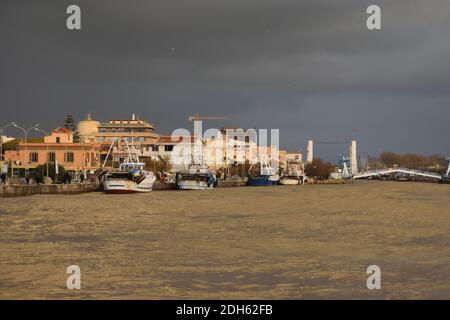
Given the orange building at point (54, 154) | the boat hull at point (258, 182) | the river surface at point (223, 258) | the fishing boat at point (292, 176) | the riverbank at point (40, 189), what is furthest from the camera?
the fishing boat at point (292, 176)

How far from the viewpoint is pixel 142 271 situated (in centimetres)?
1873

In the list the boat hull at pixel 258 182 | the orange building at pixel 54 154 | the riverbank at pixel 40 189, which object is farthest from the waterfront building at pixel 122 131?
the riverbank at pixel 40 189

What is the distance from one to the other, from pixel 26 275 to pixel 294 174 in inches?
6287

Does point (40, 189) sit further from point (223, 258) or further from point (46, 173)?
point (223, 258)

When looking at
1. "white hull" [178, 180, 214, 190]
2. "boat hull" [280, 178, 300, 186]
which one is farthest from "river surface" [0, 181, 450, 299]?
"boat hull" [280, 178, 300, 186]

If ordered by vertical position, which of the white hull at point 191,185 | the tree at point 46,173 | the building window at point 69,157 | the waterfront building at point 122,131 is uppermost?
the waterfront building at point 122,131

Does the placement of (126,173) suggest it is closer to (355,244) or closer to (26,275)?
(355,244)
